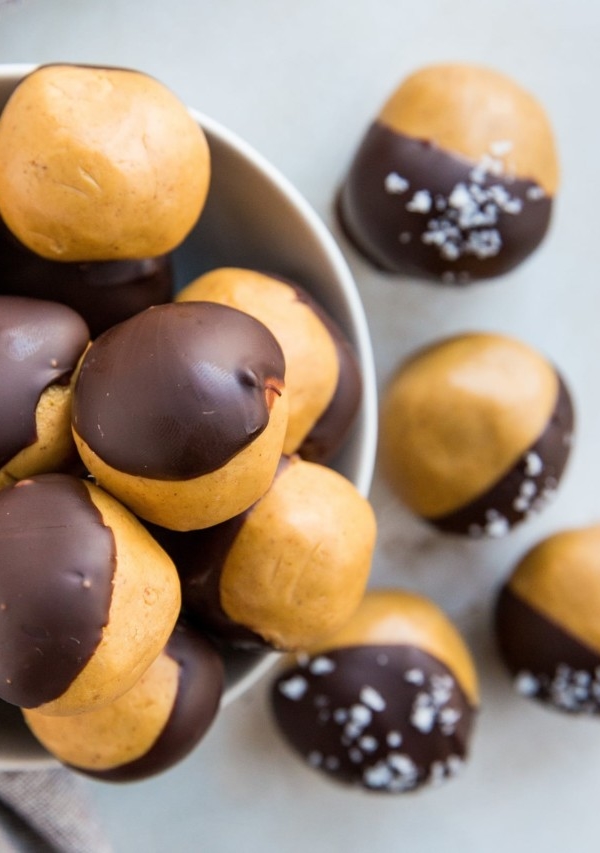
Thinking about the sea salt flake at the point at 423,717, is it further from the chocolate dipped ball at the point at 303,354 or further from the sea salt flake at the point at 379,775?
the chocolate dipped ball at the point at 303,354

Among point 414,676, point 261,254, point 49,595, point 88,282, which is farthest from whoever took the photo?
point 414,676

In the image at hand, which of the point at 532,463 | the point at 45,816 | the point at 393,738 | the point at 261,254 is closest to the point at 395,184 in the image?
the point at 261,254

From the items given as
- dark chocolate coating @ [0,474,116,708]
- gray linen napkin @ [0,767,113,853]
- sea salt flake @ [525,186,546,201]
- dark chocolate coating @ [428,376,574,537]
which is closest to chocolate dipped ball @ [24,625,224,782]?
dark chocolate coating @ [0,474,116,708]

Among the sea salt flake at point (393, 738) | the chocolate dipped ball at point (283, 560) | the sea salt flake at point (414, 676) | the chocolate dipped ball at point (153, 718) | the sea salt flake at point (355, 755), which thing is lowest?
the sea salt flake at point (355, 755)

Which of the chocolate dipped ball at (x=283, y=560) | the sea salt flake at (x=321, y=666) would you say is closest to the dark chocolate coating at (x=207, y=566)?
the chocolate dipped ball at (x=283, y=560)

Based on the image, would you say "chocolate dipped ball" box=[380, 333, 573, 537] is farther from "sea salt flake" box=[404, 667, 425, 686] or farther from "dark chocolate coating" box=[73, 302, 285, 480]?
"dark chocolate coating" box=[73, 302, 285, 480]

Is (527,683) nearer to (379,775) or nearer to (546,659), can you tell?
(546,659)
